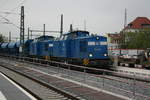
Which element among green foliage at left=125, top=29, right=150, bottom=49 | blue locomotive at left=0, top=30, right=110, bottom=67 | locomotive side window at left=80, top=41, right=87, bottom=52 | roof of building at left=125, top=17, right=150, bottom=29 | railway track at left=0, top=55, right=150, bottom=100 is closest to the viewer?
railway track at left=0, top=55, right=150, bottom=100

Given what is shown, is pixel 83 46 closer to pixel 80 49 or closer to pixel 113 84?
pixel 80 49

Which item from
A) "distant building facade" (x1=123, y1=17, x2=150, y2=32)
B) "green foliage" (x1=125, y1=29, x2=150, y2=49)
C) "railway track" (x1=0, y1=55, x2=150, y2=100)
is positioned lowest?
"railway track" (x1=0, y1=55, x2=150, y2=100)

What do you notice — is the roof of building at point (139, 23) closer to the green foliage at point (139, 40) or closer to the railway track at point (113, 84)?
the green foliage at point (139, 40)

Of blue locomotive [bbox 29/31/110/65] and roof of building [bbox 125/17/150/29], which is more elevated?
roof of building [bbox 125/17/150/29]

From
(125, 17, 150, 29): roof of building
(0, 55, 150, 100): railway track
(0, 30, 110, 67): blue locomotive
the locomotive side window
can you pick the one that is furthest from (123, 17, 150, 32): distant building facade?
(0, 55, 150, 100): railway track

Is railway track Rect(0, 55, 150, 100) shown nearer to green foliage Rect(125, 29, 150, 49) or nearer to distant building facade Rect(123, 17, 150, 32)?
green foliage Rect(125, 29, 150, 49)

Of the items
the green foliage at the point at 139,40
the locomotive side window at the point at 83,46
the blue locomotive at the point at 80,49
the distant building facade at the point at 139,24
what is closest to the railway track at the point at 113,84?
the blue locomotive at the point at 80,49

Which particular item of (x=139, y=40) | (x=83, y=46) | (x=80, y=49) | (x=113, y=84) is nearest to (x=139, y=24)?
(x=139, y=40)

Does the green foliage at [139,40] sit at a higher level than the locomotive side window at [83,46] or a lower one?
higher

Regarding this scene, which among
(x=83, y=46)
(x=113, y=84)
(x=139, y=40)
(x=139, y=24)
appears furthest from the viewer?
(x=139, y=24)

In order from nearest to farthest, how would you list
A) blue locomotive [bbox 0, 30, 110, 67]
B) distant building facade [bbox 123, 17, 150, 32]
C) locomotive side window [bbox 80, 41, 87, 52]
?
blue locomotive [bbox 0, 30, 110, 67] → locomotive side window [bbox 80, 41, 87, 52] → distant building facade [bbox 123, 17, 150, 32]

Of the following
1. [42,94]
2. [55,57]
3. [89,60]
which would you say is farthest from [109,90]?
[55,57]

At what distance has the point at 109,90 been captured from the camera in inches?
424

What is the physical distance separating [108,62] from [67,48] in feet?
16.6
